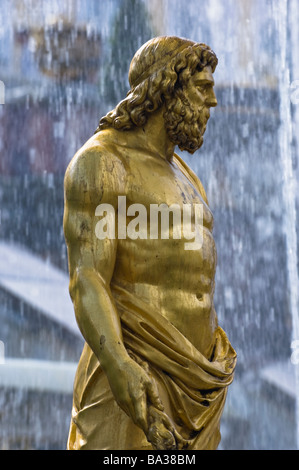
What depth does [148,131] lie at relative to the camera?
2.72 metres

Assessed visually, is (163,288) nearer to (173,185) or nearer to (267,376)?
(173,185)


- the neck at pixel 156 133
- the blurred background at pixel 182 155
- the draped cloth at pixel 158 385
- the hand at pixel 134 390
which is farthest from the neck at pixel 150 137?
the blurred background at pixel 182 155

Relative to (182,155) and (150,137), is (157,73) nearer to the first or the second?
(150,137)

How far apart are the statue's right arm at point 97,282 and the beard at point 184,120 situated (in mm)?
249

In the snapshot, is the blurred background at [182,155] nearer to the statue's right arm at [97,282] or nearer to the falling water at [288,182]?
the falling water at [288,182]

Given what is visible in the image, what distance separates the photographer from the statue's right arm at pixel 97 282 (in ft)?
7.68

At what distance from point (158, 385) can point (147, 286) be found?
10.0 inches

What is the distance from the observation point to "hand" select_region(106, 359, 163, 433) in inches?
91.3

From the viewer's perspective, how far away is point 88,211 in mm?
2492

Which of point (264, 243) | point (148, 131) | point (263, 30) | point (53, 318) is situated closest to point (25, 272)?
point (53, 318)

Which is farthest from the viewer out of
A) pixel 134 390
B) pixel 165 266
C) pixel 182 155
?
pixel 182 155

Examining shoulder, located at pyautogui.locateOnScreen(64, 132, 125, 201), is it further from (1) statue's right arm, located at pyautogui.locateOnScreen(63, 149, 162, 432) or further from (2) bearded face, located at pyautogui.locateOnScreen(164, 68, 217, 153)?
(2) bearded face, located at pyautogui.locateOnScreen(164, 68, 217, 153)

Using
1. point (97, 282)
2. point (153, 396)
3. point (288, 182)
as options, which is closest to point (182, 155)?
point (288, 182)
